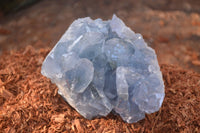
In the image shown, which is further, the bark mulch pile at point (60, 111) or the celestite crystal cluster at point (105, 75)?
the bark mulch pile at point (60, 111)

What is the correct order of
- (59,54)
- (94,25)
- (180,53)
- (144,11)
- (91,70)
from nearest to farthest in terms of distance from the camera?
(91,70) < (59,54) < (94,25) < (180,53) < (144,11)

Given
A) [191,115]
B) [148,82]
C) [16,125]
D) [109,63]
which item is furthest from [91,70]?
[191,115]

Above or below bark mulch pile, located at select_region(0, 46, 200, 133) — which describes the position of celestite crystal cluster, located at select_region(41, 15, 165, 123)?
above

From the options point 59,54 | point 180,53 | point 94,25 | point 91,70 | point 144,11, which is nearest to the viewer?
point 91,70

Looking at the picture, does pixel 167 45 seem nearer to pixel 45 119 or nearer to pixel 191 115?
pixel 191 115

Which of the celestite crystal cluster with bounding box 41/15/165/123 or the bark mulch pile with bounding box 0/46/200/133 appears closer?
the celestite crystal cluster with bounding box 41/15/165/123
